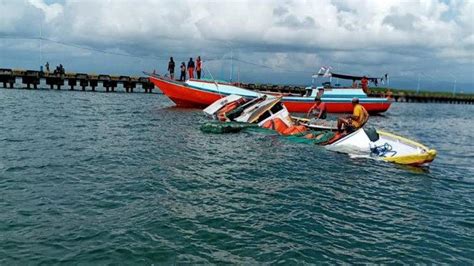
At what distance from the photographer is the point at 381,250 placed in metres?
8.74

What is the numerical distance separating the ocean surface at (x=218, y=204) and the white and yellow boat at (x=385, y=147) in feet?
2.38

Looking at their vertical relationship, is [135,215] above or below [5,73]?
below

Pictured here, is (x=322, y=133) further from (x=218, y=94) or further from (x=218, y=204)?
(x=218, y=94)

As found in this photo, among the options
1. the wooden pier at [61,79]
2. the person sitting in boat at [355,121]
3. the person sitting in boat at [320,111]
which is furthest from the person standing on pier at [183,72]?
the person sitting in boat at [355,121]

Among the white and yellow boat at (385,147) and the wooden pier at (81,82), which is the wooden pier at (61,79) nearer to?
the wooden pier at (81,82)

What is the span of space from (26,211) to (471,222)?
37.3ft

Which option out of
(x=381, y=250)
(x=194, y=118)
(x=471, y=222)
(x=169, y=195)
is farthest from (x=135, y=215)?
(x=194, y=118)

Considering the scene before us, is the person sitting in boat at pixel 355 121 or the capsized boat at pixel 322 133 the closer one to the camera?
the capsized boat at pixel 322 133

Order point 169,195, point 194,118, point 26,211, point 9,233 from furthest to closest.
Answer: point 194,118
point 169,195
point 26,211
point 9,233

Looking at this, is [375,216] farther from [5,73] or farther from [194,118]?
[5,73]

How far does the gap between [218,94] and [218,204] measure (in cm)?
2795

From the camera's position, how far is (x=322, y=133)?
2223 cm

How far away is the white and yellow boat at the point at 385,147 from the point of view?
1736cm

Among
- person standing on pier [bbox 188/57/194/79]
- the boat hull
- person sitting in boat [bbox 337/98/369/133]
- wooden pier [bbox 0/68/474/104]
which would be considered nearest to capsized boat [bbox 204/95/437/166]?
person sitting in boat [bbox 337/98/369/133]
